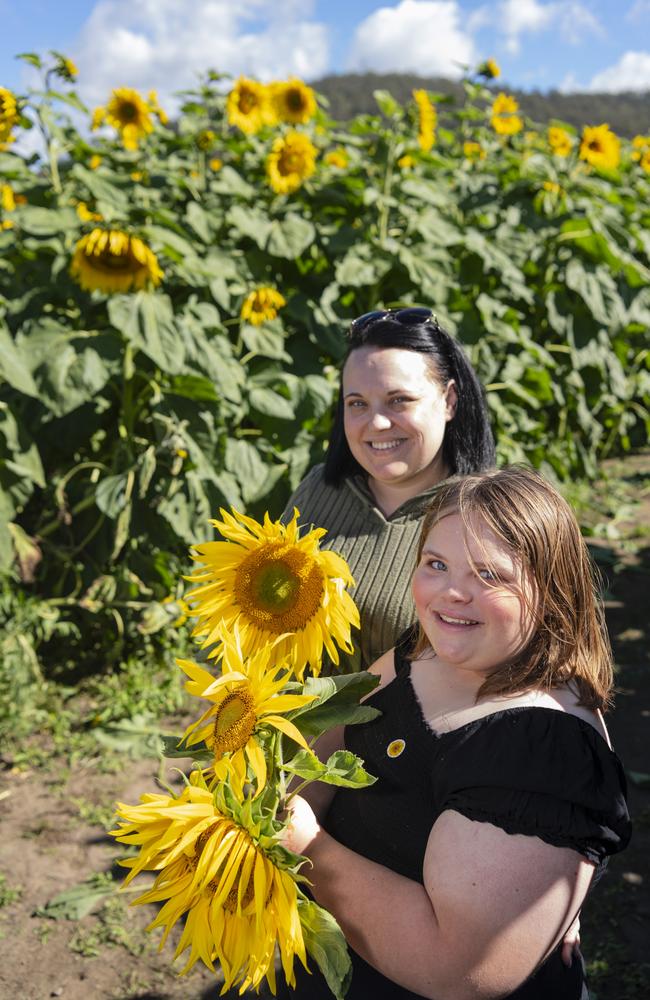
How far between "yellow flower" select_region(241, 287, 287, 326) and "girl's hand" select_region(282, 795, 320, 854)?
8.28 ft

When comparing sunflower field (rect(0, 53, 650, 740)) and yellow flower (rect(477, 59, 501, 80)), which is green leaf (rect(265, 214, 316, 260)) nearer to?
sunflower field (rect(0, 53, 650, 740))

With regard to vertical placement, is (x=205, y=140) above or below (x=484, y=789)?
above

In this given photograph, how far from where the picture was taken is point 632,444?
6.55 metres

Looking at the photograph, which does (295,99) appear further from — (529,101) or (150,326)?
(529,101)

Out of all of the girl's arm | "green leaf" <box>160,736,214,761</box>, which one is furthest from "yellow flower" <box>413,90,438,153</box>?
the girl's arm

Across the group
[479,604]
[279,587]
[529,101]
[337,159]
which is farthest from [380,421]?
[529,101]

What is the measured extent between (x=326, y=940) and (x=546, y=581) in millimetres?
487

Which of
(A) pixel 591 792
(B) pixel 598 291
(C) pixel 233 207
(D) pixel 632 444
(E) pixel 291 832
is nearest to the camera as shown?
(A) pixel 591 792

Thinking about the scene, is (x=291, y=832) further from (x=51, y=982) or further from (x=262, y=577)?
(x=51, y=982)

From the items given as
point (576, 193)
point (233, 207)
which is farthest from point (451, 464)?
point (576, 193)

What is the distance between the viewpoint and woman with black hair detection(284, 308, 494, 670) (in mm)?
1739

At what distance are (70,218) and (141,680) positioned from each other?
5.32 ft

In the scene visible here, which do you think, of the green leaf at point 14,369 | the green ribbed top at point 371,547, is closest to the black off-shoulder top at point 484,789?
the green ribbed top at point 371,547

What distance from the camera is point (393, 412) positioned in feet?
5.70
